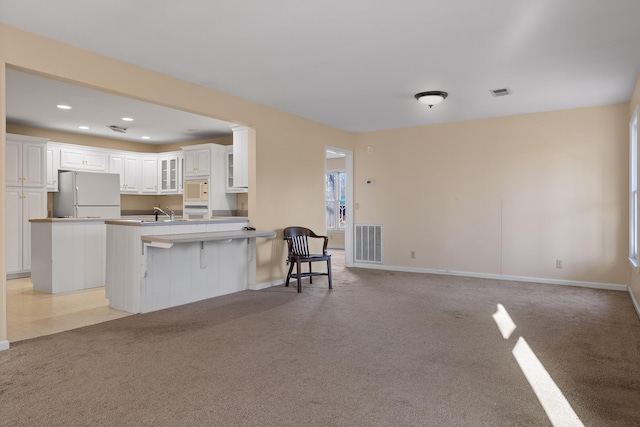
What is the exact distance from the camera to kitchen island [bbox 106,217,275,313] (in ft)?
13.7

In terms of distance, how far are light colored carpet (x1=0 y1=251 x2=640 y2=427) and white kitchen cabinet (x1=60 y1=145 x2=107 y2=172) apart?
4301 mm

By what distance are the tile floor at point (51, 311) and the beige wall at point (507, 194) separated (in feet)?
14.7

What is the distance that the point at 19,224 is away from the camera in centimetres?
632

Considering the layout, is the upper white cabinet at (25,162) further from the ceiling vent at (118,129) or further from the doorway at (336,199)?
the doorway at (336,199)

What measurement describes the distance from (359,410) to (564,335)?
2233 millimetres

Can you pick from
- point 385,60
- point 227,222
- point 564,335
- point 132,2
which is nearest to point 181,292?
point 227,222

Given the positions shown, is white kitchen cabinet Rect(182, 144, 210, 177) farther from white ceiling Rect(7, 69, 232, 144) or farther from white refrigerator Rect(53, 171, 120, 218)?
white refrigerator Rect(53, 171, 120, 218)

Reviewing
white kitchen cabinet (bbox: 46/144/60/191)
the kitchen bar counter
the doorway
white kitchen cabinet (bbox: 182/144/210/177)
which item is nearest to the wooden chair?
the kitchen bar counter

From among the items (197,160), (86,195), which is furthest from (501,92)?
(86,195)

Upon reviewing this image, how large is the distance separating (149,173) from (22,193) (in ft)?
7.46

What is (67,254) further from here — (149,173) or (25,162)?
(149,173)

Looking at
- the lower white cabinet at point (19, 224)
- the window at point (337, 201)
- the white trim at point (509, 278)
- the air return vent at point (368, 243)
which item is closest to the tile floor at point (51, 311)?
the lower white cabinet at point (19, 224)

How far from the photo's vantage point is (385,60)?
12.7ft

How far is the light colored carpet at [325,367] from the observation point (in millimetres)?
2145
